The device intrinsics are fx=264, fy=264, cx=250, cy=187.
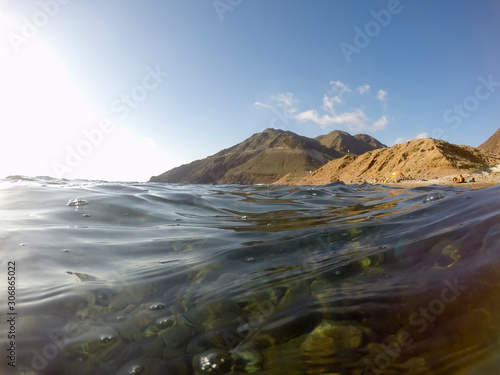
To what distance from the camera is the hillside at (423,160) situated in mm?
17156

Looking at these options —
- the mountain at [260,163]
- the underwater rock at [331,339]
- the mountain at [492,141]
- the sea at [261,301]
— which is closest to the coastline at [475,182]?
the sea at [261,301]

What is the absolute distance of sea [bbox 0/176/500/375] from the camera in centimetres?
144

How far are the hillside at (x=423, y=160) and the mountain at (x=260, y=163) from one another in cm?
3097

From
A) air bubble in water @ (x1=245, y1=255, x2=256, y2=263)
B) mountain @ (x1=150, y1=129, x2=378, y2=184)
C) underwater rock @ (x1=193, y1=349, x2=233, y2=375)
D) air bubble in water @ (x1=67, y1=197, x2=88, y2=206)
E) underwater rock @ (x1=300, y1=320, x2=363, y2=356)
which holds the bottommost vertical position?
underwater rock @ (x1=300, y1=320, x2=363, y2=356)

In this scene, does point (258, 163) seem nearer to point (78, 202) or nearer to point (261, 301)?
point (78, 202)

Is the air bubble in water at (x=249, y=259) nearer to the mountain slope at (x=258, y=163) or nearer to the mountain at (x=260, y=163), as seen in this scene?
the mountain at (x=260, y=163)

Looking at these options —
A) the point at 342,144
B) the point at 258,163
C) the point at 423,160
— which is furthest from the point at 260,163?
the point at 423,160

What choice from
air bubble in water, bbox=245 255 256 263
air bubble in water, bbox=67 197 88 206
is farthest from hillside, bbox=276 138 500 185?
air bubble in water, bbox=67 197 88 206

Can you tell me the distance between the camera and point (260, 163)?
93562 millimetres

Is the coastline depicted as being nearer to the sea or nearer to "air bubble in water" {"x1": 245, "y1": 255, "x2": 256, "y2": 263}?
the sea

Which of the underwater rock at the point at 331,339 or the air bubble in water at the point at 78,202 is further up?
the air bubble in water at the point at 78,202

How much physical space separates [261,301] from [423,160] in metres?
22.5

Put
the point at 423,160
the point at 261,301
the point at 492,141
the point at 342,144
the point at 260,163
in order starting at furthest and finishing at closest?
the point at 342,144 → the point at 260,163 → the point at 492,141 → the point at 423,160 → the point at 261,301

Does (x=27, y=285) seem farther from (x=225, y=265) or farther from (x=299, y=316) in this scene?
(x=299, y=316)
